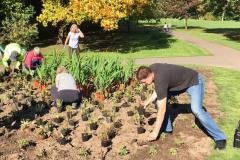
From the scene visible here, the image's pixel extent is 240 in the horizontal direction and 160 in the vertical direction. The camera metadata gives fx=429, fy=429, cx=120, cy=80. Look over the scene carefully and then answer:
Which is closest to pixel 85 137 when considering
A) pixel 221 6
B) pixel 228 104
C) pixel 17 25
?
pixel 228 104

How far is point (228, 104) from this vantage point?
11.2m

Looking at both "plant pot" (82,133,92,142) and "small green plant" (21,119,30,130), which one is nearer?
"plant pot" (82,133,92,142)

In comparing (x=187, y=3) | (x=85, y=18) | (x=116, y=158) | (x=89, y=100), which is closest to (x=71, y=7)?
(x=85, y=18)

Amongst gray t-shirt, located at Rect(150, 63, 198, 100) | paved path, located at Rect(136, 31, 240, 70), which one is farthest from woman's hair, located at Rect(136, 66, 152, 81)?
paved path, located at Rect(136, 31, 240, 70)

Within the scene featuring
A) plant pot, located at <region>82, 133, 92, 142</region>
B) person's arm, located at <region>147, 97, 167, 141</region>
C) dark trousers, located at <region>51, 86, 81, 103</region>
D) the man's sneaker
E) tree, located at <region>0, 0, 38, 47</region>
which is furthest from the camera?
tree, located at <region>0, 0, 38, 47</region>

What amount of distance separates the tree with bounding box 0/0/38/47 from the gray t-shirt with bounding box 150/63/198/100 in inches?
616

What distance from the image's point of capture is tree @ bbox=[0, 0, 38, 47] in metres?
22.1

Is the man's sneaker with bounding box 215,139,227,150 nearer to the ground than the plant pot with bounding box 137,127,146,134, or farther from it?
nearer to the ground

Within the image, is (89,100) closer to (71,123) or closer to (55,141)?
(71,123)

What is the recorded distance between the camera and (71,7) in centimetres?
2341

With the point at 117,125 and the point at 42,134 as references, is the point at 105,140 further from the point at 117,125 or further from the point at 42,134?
the point at 42,134

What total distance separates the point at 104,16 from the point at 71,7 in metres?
2.27

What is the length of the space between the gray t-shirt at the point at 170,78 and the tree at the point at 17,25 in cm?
1565

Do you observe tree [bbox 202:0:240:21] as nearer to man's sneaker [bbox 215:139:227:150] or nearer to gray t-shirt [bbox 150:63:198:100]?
man's sneaker [bbox 215:139:227:150]
